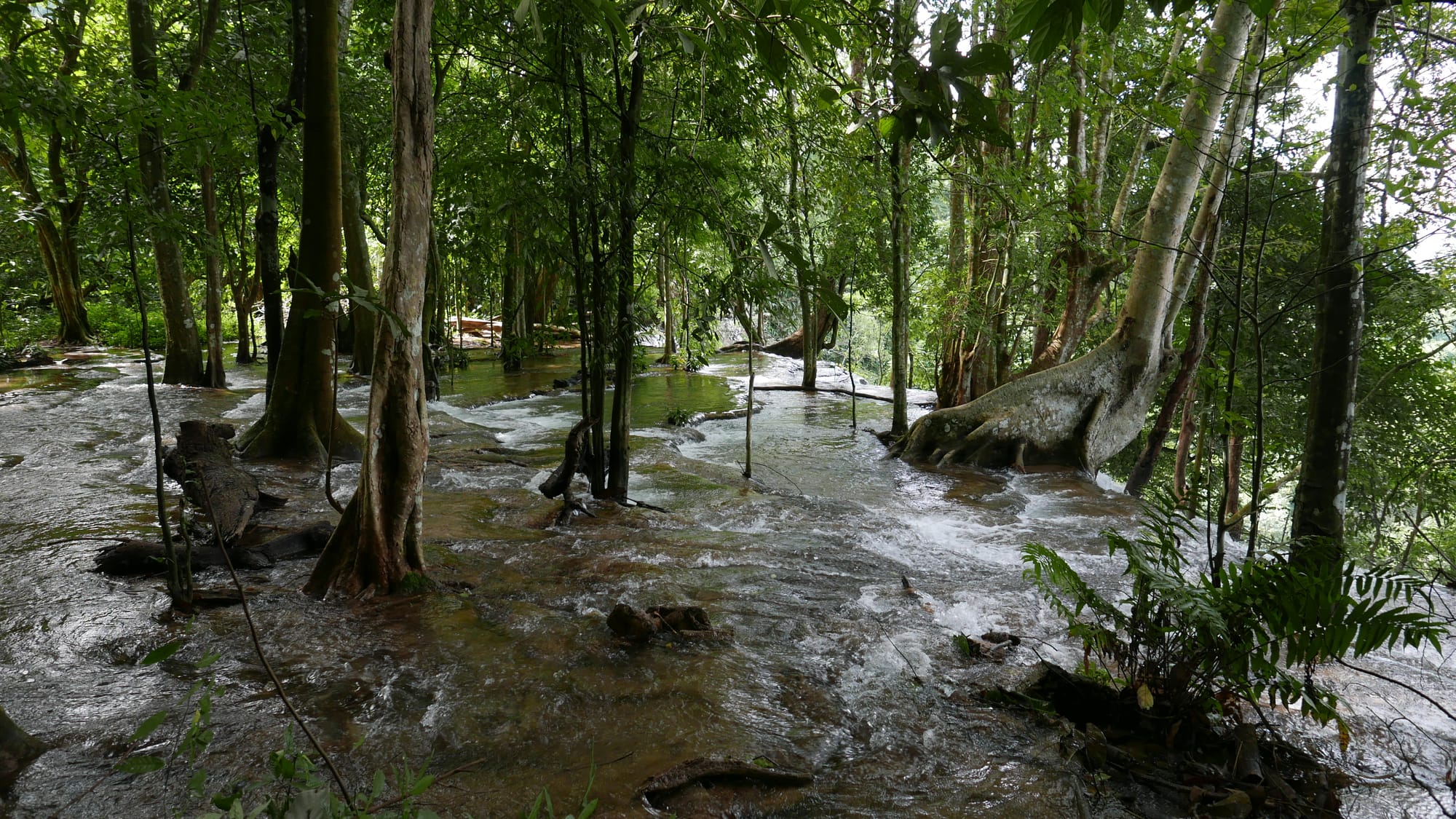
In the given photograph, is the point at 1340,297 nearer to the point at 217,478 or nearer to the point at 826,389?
the point at 217,478

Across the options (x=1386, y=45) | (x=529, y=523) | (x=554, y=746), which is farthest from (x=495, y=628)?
(x=1386, y=45)

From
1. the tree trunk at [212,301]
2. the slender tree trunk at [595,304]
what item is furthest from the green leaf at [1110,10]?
the tree trunk at [212,301]

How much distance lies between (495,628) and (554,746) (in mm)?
1324

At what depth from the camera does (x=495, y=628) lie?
4137 mm

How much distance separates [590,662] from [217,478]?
358 centimetres

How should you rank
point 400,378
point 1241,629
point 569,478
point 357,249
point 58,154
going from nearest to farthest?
point 1241,629, point 400,378, point 569,478, point 357,249, point 58,154

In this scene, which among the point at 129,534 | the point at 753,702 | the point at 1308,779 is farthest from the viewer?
the point at 129,534

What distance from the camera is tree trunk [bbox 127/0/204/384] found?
11.0 meters

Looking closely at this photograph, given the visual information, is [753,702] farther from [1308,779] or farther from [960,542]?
[960,542]

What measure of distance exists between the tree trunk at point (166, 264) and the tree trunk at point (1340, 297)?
1278 cm

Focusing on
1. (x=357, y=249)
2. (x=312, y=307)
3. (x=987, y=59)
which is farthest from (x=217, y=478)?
(x=357, y=249)

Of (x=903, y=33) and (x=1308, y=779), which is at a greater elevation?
(x=903, y=33)

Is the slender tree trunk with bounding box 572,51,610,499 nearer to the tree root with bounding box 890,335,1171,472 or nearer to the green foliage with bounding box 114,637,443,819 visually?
the green foliage with bounding box 114,637,443,819

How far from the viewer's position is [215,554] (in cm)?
475
